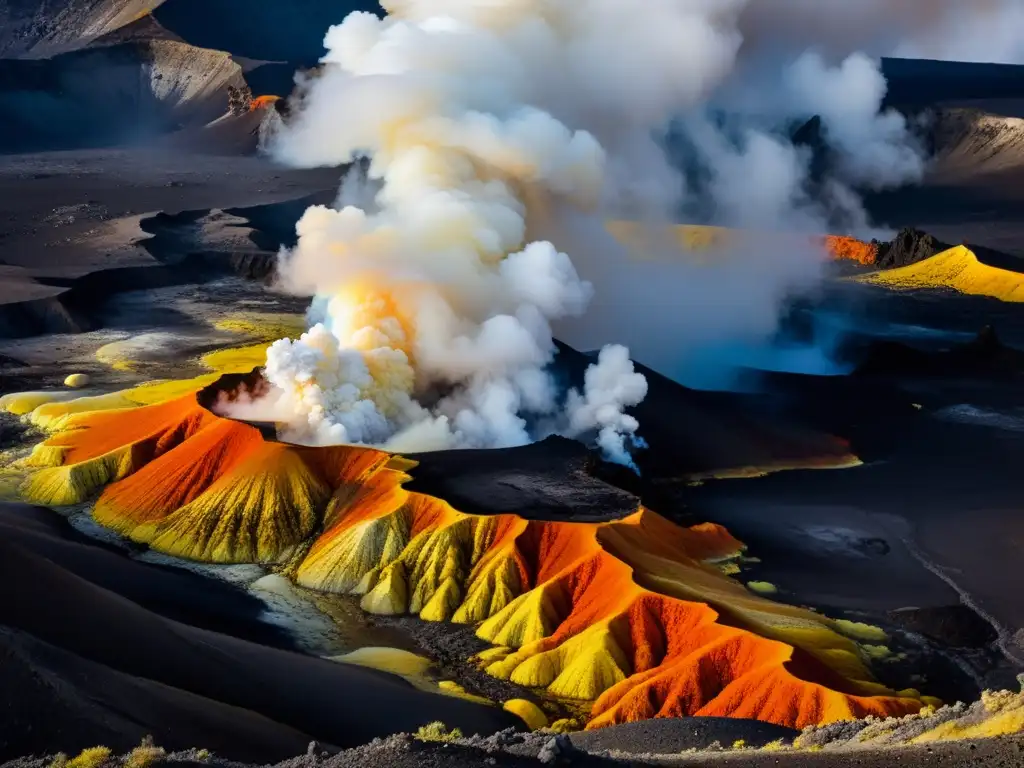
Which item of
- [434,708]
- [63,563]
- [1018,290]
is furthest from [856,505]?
[1018,290]

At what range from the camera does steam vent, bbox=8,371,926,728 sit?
61344 mm

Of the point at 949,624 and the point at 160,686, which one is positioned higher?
the point at 160,686

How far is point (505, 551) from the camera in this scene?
73.2 meters

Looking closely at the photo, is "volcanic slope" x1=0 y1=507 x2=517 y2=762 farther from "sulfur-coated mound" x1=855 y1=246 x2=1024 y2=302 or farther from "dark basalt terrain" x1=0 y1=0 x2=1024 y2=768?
"sulfur-coated mound" x1=855 y1=246 x2=1024 y2=302

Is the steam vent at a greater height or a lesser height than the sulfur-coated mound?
lesser

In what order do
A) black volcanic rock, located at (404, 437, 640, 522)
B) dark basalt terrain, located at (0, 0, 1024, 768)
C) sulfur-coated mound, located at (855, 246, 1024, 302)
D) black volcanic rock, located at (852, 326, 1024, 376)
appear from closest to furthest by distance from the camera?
dark basalt terrain, located at (0, 0, 1024, 768)
black volcanic rock, located at (404, 437, 640, 522)
black volcanic rock, located at (852, 326, 1024, 376)
sulfur-coated mound, located at (855, 246, 1024, 302)

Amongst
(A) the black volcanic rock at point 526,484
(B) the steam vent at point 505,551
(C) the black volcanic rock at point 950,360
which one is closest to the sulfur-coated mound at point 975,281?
(C) the black volcanic rock at point 950,360

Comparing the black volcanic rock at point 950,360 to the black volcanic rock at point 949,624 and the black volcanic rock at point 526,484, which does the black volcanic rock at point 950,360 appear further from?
the black volcanic rock at point 949,624

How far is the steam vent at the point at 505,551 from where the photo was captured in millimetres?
61344

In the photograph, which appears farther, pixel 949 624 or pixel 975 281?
pixel 975 281

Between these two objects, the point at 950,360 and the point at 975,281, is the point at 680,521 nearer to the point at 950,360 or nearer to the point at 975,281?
the point at 950,360

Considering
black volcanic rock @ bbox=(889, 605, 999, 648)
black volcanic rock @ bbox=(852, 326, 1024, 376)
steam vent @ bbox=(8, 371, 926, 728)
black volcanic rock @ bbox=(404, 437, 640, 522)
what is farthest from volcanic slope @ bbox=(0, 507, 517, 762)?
black volcanic rock @ bbox=(852, 326, 1024, 376)

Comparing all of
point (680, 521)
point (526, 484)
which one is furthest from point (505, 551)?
point (680, 521)

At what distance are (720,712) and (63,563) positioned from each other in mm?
35605
